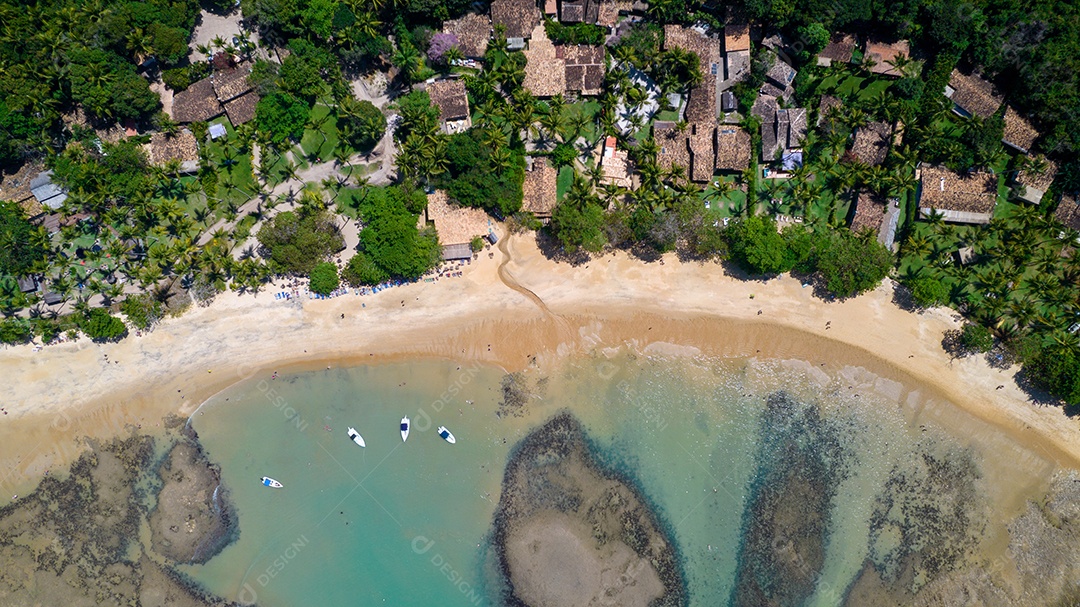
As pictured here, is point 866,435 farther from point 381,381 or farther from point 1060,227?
point 381,381

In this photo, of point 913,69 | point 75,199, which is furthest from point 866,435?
point 75,199

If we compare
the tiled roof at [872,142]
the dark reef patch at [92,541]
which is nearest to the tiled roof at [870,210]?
the tiled roof at [872,142]

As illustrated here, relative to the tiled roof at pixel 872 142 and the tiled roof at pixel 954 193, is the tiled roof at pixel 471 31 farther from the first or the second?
the tiled roof at pixel 954 193

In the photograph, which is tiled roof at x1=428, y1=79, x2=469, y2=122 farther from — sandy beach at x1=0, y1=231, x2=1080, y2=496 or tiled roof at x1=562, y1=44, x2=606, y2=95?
sandy beach at x1=0, y1=231, x2=1080, y2=496

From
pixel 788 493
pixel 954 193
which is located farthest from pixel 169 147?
pixel 954 193

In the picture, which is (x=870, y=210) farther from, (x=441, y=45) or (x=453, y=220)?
(x=441, y=45)
